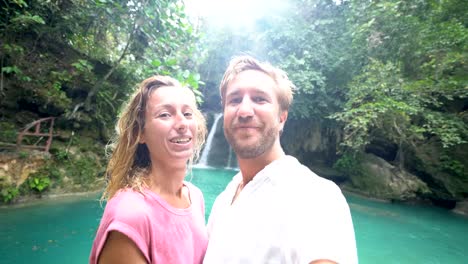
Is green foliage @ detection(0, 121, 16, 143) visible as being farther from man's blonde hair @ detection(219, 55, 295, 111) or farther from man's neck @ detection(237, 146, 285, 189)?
man's neck @ detection(237, 146, 285, 189)

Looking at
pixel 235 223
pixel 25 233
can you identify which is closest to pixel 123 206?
pixel 235 223

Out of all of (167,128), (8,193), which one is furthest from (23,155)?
(167,128)

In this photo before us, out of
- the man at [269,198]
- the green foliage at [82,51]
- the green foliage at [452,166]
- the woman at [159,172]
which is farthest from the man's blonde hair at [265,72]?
the green foliage at [452,166]

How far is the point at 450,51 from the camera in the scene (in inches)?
311

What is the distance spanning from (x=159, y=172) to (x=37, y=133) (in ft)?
22.3

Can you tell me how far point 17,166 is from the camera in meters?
6.32

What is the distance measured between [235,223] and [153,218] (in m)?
0.38

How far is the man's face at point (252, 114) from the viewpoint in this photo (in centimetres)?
150

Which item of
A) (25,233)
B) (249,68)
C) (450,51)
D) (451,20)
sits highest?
(451,20)

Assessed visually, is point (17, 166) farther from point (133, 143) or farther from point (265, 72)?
point (265, 72)

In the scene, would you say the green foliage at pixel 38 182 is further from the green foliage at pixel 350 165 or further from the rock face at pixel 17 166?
the green foliage at pixel 350 165

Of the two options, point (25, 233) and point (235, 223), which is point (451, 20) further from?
point (25, 233)

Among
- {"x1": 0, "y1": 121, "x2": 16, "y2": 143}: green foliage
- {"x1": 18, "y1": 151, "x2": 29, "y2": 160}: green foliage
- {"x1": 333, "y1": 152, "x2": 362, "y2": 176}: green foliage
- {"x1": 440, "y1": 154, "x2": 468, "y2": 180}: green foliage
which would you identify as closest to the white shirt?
{"x1": 18, "y1": 151, "x2": 29, "y2": 160}: green foliage

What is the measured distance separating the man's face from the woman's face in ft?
0.80
